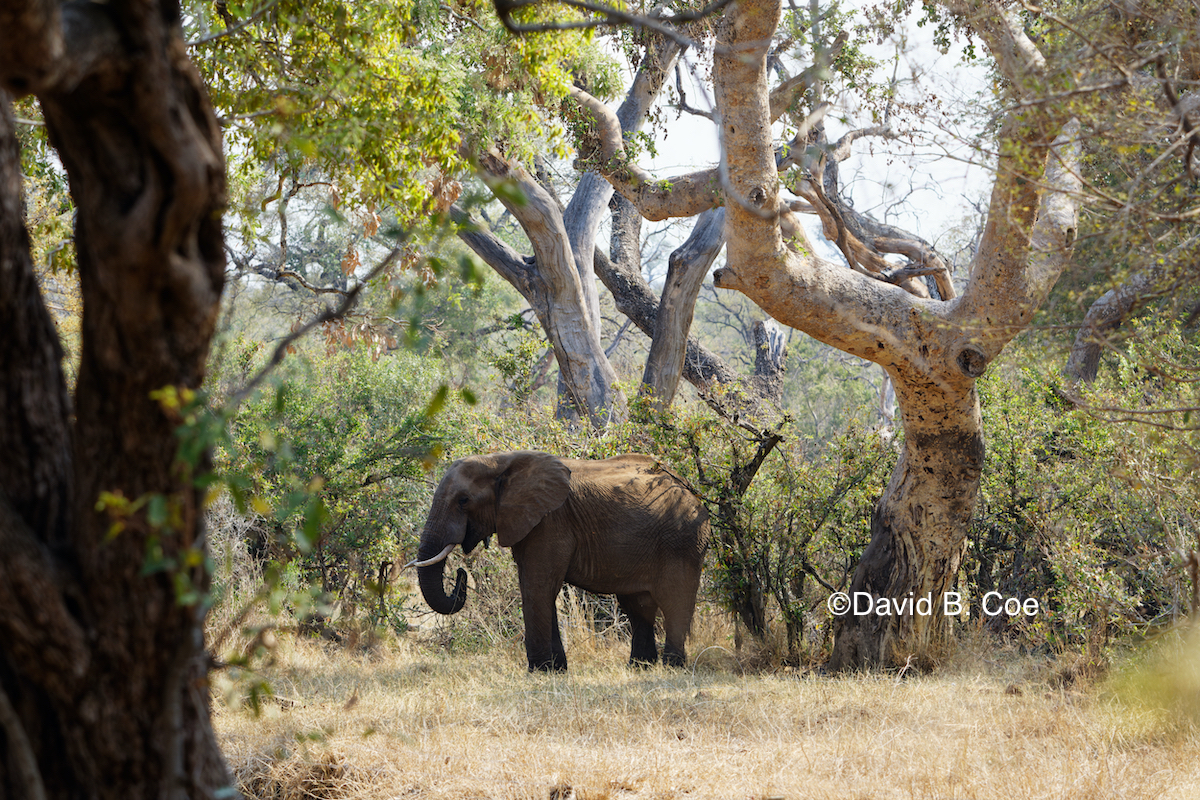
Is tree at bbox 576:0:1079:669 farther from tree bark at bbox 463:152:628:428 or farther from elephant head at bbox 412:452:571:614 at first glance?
tree bark at bbox 463:152:628:428

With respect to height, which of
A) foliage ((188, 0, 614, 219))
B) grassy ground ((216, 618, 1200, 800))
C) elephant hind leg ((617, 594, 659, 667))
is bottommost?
grassy ground ((216, 618, 1200, 800))

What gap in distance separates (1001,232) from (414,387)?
972 cm

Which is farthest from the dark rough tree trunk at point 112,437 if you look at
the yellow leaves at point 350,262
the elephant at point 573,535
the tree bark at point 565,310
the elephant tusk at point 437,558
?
the tree bark at point 565,310

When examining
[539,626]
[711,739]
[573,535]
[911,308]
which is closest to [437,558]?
[539,626]

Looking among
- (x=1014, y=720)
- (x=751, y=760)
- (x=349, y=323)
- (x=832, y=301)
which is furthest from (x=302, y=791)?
(x=349, y=323)

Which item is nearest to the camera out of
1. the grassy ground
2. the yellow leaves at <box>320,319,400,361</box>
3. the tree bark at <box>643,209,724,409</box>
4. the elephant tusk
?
the grassy ground

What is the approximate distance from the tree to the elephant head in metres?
2.38

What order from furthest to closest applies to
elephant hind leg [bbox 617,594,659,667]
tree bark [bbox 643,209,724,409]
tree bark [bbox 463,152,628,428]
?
tree bark [bbox 643,209,724,409], tree bark [bbox 463,152,628,428], elephant hind leg [bbox 617,594,659,667]

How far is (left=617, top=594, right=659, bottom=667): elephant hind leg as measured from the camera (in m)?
9.02

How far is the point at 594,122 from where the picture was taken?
1075 centimetres

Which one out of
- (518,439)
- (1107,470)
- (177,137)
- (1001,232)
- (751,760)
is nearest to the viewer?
(177,137)

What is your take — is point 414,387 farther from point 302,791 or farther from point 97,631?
point 97,631

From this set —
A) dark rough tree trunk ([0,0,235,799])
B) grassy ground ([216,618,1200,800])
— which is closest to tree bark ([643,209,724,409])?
grassy ground ([216,618,1200,800])

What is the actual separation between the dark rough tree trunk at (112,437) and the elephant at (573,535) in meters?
5.81
